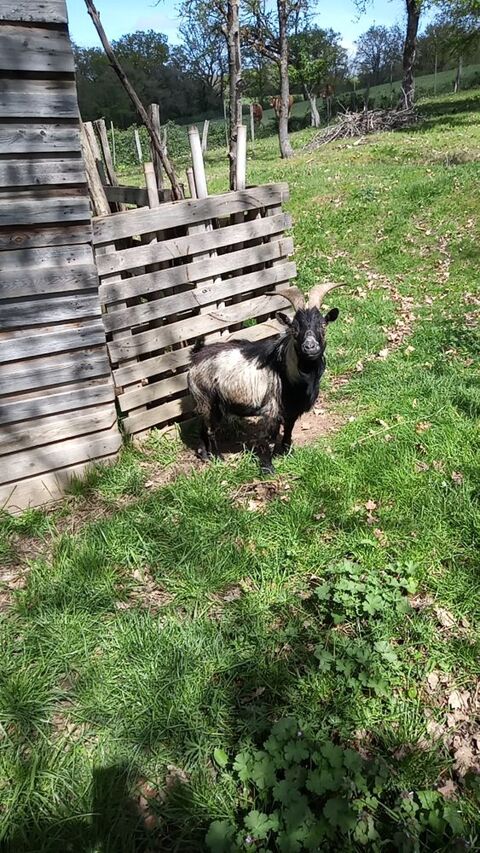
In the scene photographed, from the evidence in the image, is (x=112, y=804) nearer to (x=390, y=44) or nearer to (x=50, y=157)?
(x=50, y=157)

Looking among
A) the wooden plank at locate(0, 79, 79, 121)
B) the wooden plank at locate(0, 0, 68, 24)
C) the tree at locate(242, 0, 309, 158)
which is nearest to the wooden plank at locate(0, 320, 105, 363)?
the wooden plank at locate(0, 79, 79, 121)

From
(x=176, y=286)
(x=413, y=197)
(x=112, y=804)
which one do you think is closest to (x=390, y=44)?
(x=413, y=197)

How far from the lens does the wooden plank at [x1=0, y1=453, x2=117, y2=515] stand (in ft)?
13.9

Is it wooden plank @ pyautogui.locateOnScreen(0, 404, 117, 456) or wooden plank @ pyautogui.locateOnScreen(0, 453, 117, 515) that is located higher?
wooden plank @ pyautogui.locateOnScreen(0, 404, 117, 456)

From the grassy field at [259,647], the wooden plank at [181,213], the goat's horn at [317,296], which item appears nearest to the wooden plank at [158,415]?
the grassy field at [259,647]

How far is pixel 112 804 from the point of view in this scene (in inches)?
95.9

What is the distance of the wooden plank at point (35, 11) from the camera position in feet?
10.8

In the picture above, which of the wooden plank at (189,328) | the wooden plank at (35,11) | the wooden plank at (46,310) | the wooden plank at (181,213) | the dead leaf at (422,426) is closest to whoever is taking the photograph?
the wooden plank at (35,11)

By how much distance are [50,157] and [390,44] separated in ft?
241

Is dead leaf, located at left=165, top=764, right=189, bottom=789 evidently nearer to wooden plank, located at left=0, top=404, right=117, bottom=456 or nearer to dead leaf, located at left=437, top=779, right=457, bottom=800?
dead leaf, located at left=437, top=779, right=457, bottom=800

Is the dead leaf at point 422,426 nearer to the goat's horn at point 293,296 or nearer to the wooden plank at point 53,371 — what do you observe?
the goat's horn at point 293,296

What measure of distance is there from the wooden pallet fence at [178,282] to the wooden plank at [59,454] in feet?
1.23

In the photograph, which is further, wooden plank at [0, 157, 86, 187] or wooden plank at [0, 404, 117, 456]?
Result: wooden plank at [0, 404, 117, 456]

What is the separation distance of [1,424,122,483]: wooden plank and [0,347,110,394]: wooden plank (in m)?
0.52
